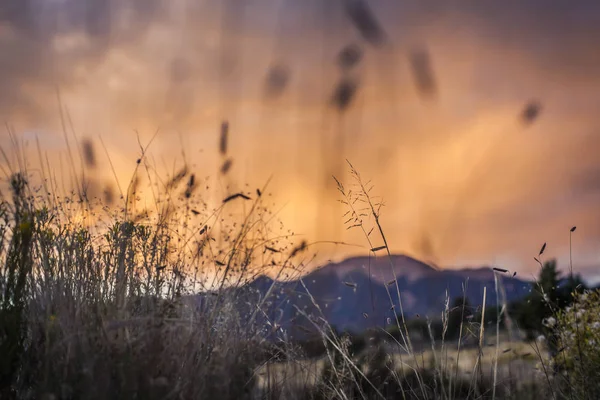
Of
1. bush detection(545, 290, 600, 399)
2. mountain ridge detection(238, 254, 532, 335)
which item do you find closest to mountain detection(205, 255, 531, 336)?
mountain ridge detection(238, 254, 532, 335)

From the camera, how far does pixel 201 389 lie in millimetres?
2664

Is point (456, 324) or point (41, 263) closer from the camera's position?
point (41, 263)

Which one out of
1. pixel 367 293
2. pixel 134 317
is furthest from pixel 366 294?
pixel 134 317

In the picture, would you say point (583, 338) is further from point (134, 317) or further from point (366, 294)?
point (134, 317)

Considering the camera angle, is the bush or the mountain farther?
the bush

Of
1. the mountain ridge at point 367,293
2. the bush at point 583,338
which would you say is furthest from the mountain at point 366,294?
the bush at point 583,338

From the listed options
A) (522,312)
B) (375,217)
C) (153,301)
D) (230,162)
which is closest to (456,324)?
(375,217)

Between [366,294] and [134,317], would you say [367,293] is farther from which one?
[134,317]

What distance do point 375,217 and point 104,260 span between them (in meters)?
1.64

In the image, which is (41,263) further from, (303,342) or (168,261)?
(303,342)

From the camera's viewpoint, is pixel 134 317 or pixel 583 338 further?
pixel 583 338

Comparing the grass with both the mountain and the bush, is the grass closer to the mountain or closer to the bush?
the mountain

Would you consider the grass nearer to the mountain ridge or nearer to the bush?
the mountain ridge

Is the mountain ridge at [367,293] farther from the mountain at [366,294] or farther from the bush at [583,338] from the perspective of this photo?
the bush at [583,338]
